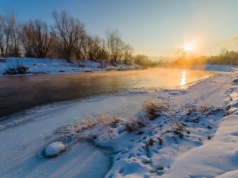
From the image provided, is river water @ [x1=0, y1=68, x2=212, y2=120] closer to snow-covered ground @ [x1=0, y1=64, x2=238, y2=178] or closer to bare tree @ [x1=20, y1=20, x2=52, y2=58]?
snow-covered ground @ [x1=0, y1=64, x2=238, y2=178]

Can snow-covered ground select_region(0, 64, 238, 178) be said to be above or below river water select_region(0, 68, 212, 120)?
above

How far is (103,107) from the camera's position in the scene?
7871 mm

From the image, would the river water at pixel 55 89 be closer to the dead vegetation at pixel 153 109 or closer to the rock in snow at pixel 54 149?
the rock in snow at pixel 54 149

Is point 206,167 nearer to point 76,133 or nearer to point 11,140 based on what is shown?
point 76,133

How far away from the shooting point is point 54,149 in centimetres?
396

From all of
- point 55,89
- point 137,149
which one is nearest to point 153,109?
point 137,149

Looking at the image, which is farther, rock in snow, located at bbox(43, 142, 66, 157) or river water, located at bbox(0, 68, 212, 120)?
river water, located at bbox(0, 68, 212, 120)

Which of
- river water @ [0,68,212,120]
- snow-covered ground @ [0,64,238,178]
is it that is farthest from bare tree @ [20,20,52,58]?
snow-covered ground @ [0,64,238,178]

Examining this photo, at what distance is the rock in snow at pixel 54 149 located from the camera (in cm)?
387

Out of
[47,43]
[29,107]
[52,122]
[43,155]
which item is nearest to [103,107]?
[52,122]

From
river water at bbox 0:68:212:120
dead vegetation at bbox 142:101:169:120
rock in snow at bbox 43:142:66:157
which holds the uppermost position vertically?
dead vegetation at bbox 142:101:169:120

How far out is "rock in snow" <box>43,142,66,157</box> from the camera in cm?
387

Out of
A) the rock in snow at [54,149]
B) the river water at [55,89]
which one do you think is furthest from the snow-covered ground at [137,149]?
the river water at [55,89]

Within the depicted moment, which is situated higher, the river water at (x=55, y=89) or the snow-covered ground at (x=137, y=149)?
the snow-covered ground at (x=137, y=149)
